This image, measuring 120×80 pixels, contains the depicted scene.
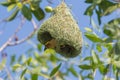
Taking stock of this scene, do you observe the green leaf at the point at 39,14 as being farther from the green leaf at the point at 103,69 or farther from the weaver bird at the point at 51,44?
the green leaf at the point at 103,69

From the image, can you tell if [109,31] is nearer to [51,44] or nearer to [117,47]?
[117,47]

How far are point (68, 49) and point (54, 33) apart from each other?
0.15m

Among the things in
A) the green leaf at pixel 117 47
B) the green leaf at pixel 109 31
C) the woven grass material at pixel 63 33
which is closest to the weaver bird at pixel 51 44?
the woven grass material at pixel 63 33

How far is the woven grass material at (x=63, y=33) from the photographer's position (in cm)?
252

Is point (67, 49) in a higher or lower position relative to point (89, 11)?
lower

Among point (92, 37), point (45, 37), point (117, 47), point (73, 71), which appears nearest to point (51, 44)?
point (45, 37)

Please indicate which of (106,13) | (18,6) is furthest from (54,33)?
(18,6)

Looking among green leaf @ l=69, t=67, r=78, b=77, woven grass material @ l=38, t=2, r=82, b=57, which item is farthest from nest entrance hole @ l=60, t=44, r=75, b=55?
green leaf @ l=69, t=67, r=78, b=77

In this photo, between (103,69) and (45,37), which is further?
(103,69)

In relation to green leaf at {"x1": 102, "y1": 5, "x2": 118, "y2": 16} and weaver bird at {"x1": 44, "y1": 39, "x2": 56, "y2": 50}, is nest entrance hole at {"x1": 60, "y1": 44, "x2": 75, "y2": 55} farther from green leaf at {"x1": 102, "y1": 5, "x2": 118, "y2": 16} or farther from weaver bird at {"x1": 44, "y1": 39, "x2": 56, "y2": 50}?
green leaf at {"x1": 102, "y1": 5, "x2": 118, "y2": 16}

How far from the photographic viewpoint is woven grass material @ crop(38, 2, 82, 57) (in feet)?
8.26

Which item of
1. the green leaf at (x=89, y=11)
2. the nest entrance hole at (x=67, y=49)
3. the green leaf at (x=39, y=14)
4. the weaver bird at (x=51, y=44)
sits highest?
the green leaf at (x=89, y=11)

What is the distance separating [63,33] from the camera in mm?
2512

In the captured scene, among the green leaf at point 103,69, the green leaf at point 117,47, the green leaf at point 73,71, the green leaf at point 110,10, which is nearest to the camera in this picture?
the green leaf at point 117,47
